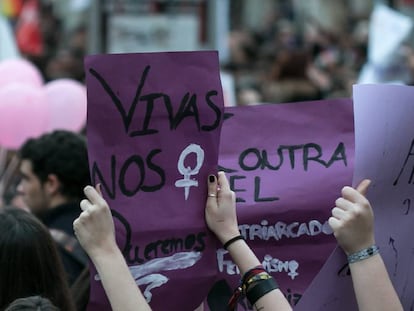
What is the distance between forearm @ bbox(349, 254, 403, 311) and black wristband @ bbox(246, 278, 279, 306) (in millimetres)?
210

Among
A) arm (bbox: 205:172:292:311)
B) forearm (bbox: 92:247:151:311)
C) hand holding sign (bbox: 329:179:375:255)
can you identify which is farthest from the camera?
arm (bbox: 205:172:292:311)

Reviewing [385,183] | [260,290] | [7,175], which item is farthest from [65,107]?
[260,290]

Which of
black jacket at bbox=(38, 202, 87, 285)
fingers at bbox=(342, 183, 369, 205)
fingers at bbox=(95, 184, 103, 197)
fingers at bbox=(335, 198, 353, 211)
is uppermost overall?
fingers at bbox=(95, 184, 103, 197)

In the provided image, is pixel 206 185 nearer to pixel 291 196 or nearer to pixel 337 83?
pixel 291 196

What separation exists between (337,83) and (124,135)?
7.59 metres

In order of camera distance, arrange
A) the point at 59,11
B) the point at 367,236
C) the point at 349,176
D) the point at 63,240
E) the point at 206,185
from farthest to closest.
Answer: the point at 59,11 < the point at 63,240 < the point at 349,176 < the point at 206,185 < the point at 367,236

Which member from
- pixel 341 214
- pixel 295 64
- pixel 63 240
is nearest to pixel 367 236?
pixel 341 214

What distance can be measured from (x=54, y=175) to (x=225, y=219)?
1.85 m

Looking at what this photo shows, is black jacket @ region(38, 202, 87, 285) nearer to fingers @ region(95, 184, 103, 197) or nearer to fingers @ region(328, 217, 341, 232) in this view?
fingers @ region(95, 184, 103, 197)

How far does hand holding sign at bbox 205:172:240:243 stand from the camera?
3135 millimetres

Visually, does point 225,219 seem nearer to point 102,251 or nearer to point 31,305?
point 102,251

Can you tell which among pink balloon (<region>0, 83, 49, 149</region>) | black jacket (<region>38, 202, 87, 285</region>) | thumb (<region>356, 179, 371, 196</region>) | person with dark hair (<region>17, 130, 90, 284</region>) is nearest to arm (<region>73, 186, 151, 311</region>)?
thumb (<region>356, 179, 371, 196</region>)

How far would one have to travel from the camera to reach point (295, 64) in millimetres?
8805

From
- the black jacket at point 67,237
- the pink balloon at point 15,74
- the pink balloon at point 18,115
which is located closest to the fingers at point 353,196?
the black jacket at point 67,237
